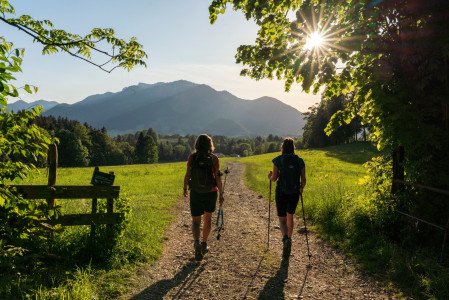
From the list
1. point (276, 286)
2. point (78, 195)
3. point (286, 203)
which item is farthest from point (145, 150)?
point (276, 286)

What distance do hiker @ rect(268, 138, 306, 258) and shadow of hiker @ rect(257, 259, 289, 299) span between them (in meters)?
0.64

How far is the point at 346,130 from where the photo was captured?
6303cm

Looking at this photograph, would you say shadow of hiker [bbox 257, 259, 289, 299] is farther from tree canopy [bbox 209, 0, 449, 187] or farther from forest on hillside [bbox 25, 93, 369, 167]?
forest on hillside [bbox 25, 93, 369, 167]

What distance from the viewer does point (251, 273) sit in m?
5.71

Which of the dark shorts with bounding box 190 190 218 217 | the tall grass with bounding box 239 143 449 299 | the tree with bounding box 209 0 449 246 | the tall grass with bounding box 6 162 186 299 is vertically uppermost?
the tree with bounding box 209 0 449 246

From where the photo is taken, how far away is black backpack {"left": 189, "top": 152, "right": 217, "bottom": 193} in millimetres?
6020

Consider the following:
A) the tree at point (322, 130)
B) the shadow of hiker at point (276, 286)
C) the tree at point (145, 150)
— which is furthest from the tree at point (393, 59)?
the tree at point (145, 150)

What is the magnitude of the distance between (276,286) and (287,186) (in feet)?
7.28

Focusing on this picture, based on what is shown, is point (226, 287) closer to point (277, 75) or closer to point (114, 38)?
point (277, 75)

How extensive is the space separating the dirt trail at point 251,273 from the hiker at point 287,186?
0.72 m

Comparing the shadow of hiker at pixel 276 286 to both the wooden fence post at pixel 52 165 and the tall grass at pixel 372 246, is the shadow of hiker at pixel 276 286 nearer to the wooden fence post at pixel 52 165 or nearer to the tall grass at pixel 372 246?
the tall grass at pixel 372 246

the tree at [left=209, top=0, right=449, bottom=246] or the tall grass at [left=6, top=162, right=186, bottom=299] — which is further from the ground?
the tree at [left=209, top=0, right=449, bottom=246]

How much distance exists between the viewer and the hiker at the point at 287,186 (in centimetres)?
628

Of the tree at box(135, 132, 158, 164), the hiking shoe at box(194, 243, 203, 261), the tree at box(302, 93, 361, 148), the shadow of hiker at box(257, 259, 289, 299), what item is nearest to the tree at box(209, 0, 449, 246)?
the shadow of hiker at box(257, 259, 289, 299)
